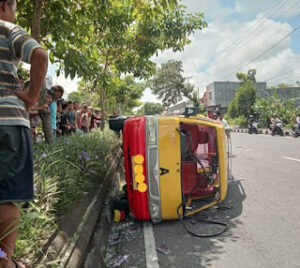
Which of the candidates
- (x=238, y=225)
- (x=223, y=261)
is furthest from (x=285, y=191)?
(x=223, y=261)

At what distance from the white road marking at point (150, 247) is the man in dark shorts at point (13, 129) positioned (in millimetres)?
1551

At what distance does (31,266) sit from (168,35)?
28.9ft

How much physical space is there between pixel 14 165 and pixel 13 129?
230 mm

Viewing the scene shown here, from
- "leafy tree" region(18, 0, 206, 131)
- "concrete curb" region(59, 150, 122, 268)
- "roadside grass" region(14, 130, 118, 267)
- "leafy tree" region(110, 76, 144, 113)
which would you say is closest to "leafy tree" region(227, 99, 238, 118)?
"leafy tree" region(110, 76, 144, 113)

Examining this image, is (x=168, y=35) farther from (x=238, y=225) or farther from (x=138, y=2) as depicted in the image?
(x=238, y=225)

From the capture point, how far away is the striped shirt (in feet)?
A: 5.58

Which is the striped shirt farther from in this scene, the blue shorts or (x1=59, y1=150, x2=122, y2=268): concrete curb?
(x1=59, y1=150, x2=122, y2=268): concrete curb

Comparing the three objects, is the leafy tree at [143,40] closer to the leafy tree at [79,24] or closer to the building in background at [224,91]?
the leafy tree at [79,24]

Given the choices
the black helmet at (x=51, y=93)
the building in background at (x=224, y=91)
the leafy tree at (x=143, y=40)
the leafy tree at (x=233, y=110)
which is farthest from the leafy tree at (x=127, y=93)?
the building in background at (x=224, y=91)

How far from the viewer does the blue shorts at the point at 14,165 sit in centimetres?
167

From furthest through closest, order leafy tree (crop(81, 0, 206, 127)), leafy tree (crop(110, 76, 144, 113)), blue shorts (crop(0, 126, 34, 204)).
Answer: leafy tree (crop(110, 76, 144, 113)) → leafy tree (crop(81, 0, 206, 127)) → blue shorts (crop(0, 126, 34, 204))

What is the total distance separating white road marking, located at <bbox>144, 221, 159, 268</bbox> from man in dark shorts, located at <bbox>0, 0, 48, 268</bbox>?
1551 mm

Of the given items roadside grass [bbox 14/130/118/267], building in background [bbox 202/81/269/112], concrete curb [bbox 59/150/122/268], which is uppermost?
building in background [bbox 202/81/269/112]

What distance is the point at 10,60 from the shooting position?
1.77m
